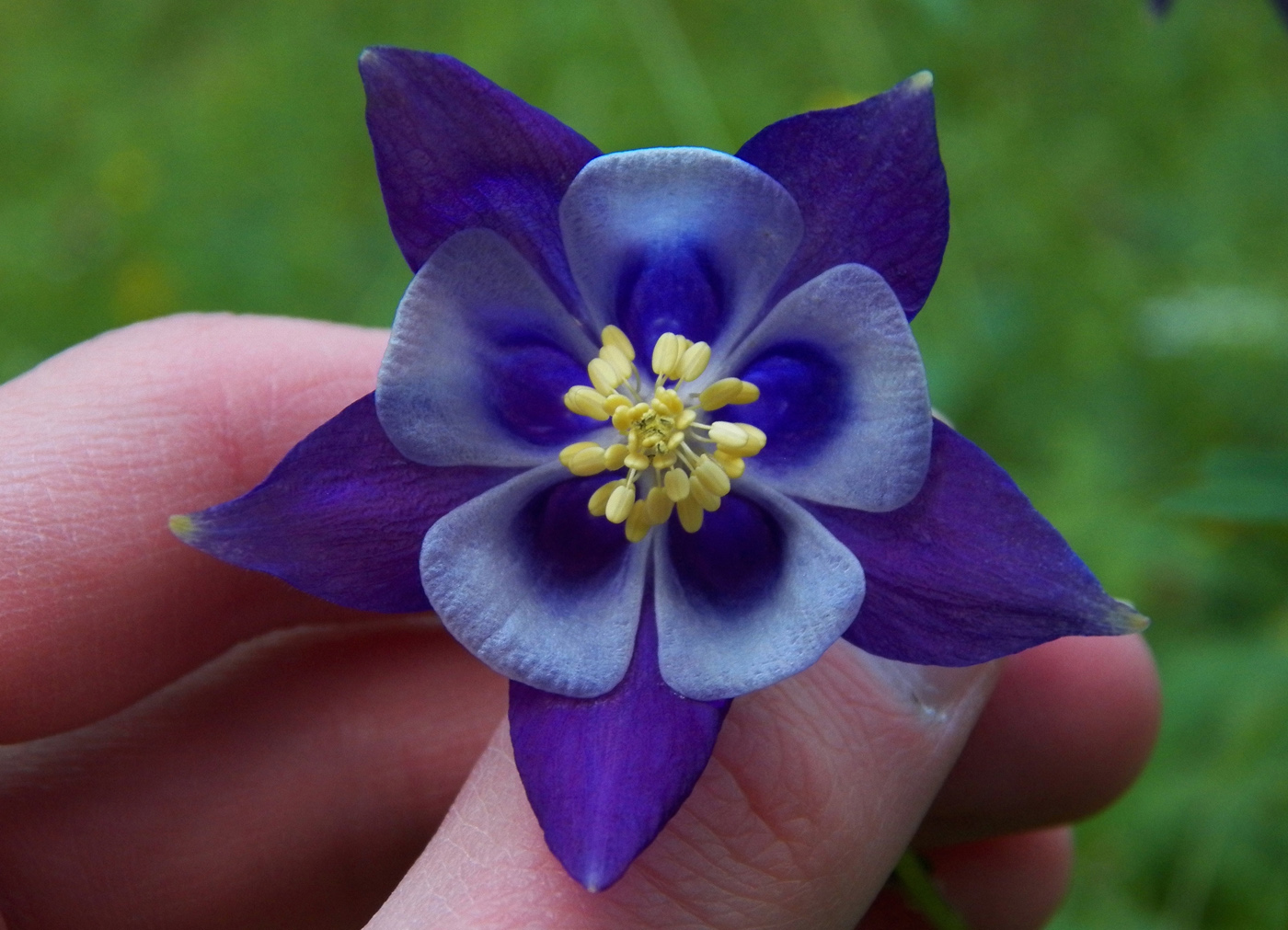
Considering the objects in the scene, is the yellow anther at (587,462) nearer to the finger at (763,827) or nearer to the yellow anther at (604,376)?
the yellow anther at (604,376)

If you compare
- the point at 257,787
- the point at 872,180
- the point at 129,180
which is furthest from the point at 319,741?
the point at 129,180

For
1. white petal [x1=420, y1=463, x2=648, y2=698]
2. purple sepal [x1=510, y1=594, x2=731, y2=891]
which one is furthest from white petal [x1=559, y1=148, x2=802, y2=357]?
purple sepal [x1=510, y1=594, x2=731, y2=891]

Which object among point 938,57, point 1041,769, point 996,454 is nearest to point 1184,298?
point 996,454

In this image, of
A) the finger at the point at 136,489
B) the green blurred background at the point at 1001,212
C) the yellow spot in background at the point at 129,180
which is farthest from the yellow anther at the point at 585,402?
the yellow spot in background at the point at 129,180

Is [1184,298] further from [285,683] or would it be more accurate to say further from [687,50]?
[285,683]

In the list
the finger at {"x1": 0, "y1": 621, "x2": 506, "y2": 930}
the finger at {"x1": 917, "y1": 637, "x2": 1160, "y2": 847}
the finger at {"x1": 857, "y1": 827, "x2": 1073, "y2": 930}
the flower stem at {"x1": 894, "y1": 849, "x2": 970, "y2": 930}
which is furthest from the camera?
the finger at {"x1": 857, "y1": 827, "x2": 1073, "y2": 930}


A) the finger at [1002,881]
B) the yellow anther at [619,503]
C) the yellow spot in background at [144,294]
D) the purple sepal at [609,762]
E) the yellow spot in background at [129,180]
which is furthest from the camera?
the yellow spot in background at [129,180]

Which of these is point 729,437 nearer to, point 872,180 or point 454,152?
point 872,180

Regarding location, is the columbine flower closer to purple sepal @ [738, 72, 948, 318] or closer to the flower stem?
purple sepal @ [738, 72, 948, 318]
